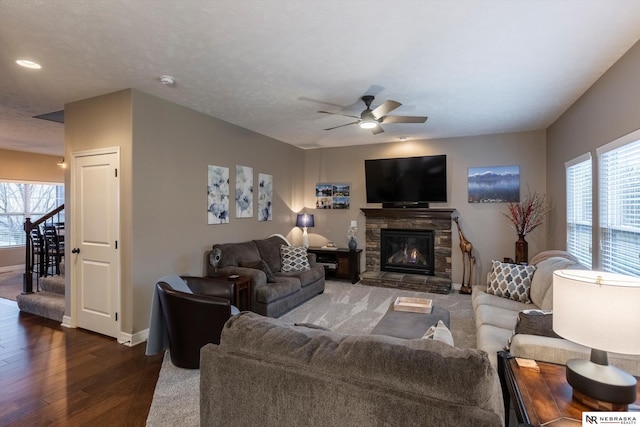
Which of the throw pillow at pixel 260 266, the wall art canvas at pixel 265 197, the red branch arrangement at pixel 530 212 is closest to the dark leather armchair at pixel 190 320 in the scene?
the throw pillow at pixel 260 266

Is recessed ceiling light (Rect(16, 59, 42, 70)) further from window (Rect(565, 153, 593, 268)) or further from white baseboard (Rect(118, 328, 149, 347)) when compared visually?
window (Rect(565, 153, 593, 268))

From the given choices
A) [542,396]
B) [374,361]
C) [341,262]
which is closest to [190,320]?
[374,361]

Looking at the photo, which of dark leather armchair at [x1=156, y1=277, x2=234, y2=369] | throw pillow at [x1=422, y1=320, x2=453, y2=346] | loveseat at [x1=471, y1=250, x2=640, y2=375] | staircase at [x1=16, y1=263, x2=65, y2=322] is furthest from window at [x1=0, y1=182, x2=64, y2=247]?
loveseat at [x1=471, y1=250, x2=640, y2=375]

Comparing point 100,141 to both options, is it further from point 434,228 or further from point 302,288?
point 434,228

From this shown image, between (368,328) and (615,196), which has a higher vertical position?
(615,196)

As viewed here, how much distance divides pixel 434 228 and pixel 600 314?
5012 millimetres

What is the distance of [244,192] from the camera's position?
17.7ft

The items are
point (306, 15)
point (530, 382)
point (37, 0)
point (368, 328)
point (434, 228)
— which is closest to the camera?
point (530, 382)

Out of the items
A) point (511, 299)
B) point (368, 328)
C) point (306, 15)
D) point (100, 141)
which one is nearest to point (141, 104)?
point (100, 141)

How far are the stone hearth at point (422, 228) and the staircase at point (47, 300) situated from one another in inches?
189

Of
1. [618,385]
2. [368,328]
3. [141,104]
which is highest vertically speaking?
[141,104]

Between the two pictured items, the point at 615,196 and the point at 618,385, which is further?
the point at 615,196

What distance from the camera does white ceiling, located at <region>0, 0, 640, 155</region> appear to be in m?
2.15

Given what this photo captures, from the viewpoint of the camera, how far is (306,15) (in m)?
2.20
